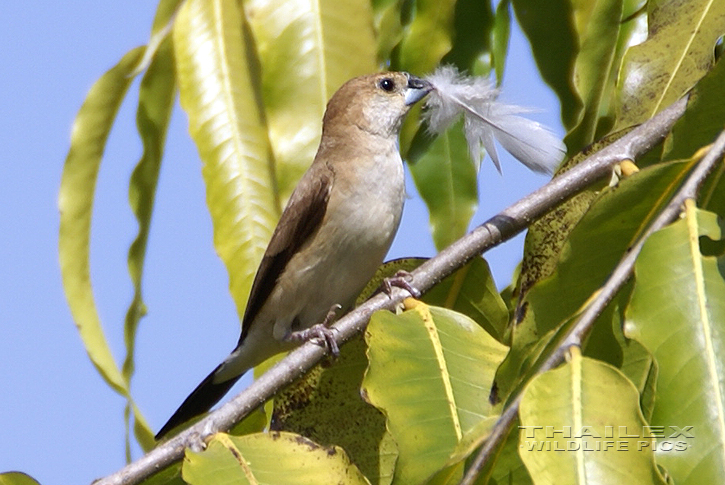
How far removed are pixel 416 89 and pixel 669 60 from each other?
1579mm

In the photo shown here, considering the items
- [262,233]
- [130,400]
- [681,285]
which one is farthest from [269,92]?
[681,285]

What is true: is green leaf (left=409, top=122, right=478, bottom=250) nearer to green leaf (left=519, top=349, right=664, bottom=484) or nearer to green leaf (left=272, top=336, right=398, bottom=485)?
green leaf (left=272, top=336, right=398, bottom=485)

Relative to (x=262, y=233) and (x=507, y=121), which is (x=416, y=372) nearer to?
(x=262, y=233)

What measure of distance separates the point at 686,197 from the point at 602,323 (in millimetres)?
299

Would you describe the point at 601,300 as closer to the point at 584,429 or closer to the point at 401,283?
the point at 584,429

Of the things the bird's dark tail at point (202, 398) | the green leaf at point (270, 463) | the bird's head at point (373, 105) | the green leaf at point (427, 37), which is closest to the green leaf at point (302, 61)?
the green leaf at point (427, 37)

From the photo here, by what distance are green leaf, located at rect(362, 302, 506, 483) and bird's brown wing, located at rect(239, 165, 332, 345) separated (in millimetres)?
1912

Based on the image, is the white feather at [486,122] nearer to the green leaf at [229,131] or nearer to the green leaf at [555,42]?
the green leaf at [555,42]

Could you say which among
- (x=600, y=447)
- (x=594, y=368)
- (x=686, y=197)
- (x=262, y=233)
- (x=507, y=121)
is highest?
(x=507, y=121)

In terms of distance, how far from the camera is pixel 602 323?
6.27 ft

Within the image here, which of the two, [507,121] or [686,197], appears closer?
[686,197]

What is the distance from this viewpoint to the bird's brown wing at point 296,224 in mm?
4133

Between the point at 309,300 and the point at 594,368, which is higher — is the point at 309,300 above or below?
above

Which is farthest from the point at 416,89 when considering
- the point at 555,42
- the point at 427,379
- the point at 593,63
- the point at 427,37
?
the point at 427,379
